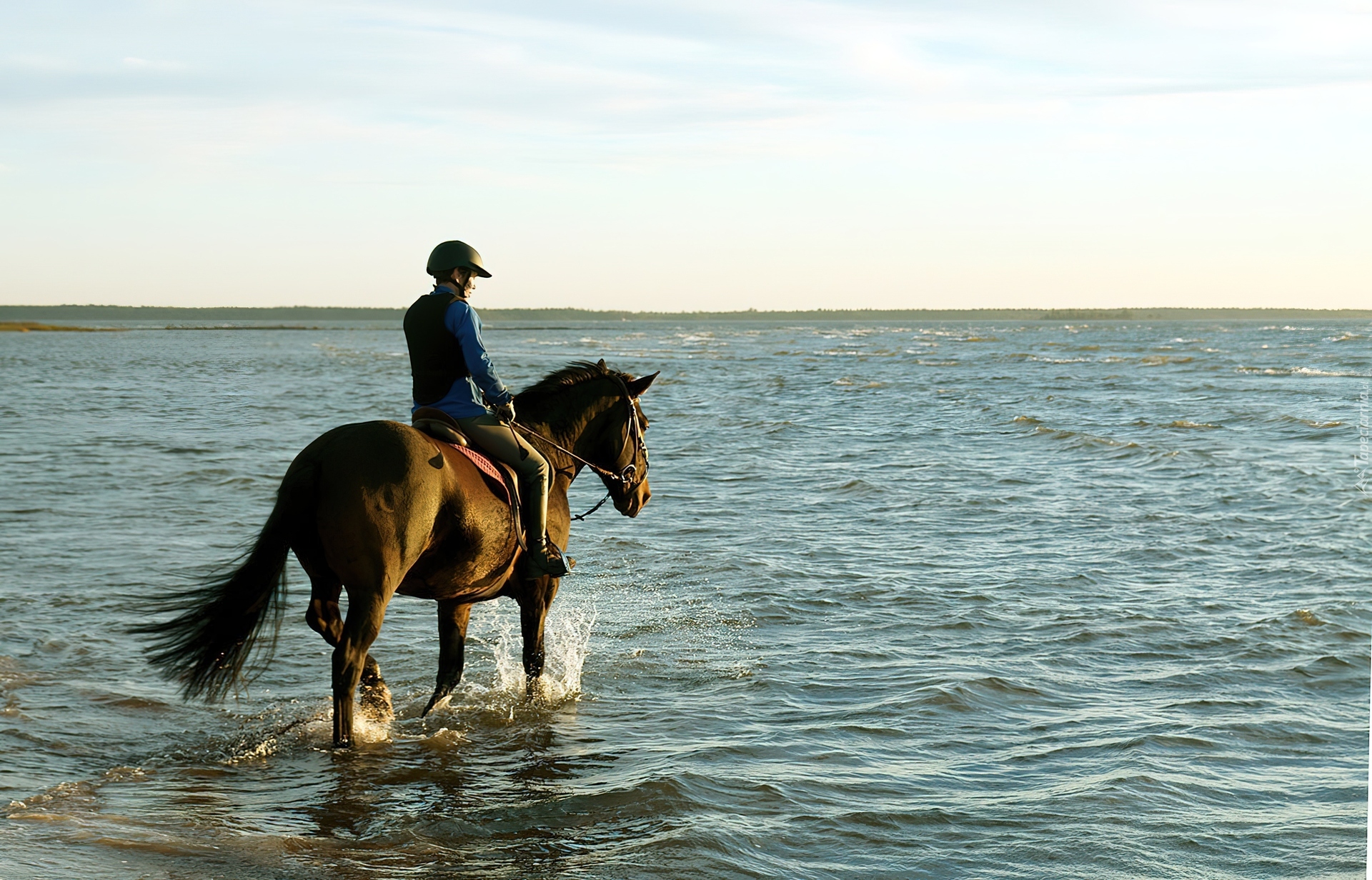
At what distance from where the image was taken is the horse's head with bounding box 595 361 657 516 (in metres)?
8.94

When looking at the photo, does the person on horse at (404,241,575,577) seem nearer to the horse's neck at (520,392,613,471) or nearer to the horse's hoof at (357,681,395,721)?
the horse's neck at (520,392,613,471)

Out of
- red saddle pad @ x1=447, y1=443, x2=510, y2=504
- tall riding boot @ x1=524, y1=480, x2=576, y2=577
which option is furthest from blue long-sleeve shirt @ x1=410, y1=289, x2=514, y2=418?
tall riding boot @ x1=524, y1=480, x2=576, y2=577

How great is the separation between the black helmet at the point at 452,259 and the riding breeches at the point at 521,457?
921mm

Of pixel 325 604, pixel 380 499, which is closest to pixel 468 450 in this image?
pixel 380 499

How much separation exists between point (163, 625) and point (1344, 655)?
856 centimetres

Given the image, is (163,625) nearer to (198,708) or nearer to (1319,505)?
(198,708)

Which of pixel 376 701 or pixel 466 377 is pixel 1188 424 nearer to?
pixel 466 377

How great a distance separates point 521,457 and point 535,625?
136 centimetres

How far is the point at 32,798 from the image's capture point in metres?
6.22

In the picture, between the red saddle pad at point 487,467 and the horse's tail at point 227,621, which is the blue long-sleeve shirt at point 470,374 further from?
the horse's tail at point 227,621

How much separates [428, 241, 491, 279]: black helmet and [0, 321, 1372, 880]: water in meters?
2.92

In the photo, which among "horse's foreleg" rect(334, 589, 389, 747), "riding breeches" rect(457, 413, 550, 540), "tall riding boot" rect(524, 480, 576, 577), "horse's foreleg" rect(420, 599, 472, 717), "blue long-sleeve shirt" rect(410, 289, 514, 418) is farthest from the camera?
"horse's foreleg" rect(420, 599, 472, 717)

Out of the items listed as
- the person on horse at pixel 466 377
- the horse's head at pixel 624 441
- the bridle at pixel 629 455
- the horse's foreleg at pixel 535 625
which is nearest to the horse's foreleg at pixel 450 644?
the horse's foreleg at pixel 535 625

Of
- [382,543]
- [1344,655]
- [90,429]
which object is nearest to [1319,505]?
[1344,655]
